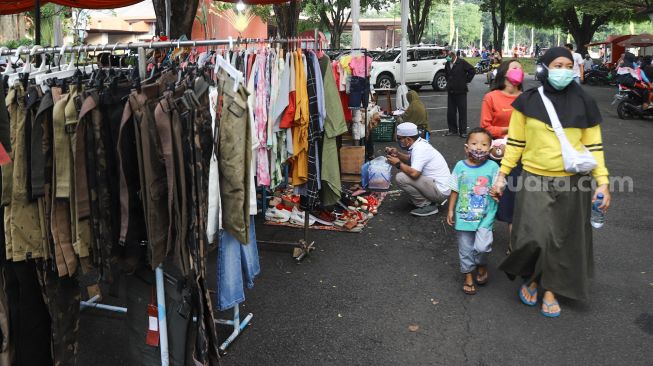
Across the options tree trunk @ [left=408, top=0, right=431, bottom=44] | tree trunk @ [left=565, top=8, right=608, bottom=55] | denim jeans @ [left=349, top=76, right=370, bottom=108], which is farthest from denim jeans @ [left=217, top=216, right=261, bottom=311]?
tree trunk @ [left=565, top=8, right=608, bottom=55]

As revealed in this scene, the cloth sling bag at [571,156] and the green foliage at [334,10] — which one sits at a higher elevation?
the green foliage at [334,10]

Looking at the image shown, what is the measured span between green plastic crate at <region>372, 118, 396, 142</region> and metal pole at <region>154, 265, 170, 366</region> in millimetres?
8805

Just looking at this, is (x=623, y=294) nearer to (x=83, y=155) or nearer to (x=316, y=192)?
(x=316, y=192)

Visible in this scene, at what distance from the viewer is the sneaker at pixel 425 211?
7145 millimetres

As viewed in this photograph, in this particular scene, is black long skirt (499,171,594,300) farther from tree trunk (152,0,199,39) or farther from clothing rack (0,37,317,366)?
tree trunk (152,0,199,39)

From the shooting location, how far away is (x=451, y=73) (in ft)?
40.4

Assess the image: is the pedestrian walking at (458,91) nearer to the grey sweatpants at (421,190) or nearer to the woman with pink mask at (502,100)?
the grey sweatpants at (421,190)

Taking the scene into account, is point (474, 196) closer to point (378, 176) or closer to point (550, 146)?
point (550, 146)

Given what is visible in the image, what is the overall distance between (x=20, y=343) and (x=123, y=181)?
Result: 1.27 m

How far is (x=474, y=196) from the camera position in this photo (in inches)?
192

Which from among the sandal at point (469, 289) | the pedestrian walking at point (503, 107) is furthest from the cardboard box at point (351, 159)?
the sandal at point (469, 289)

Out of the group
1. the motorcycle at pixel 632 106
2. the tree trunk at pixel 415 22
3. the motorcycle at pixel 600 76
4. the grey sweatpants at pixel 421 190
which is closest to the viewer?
the grey sweatpants at pixel 421 190

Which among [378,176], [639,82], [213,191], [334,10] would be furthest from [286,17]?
[213,191]

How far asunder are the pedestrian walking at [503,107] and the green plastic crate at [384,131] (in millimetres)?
5831
